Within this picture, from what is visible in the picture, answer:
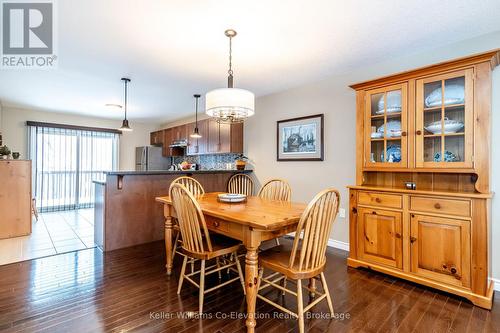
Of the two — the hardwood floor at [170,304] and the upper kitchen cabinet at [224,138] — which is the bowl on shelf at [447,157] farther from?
the upper kitchen cabinet at [224,138]

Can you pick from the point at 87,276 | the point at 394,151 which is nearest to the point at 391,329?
the point at 394,151

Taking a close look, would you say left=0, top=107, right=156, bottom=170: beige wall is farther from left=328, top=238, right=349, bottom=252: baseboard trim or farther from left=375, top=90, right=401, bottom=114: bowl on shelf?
left=375, top=90, right=401, bottom=114: bowl on shelf

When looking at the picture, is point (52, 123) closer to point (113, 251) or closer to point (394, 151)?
point (113, 251)

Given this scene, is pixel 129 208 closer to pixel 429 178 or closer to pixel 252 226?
pixel 252 226

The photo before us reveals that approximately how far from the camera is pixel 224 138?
4.79 meters

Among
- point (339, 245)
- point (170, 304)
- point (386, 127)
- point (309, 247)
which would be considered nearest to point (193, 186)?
point (170, 304)

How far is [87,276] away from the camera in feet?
8.00

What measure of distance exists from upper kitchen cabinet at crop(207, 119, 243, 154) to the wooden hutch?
2.41 meters

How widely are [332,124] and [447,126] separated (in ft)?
4.36

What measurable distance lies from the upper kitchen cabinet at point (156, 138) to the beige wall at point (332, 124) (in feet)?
11.1

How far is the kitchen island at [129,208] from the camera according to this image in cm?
321

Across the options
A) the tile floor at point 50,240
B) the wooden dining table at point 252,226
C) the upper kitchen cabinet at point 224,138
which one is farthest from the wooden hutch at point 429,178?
the tile floor at point 50,240

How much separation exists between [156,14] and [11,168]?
3614mm

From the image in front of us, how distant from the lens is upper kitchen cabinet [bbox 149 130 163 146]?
6.84 m
